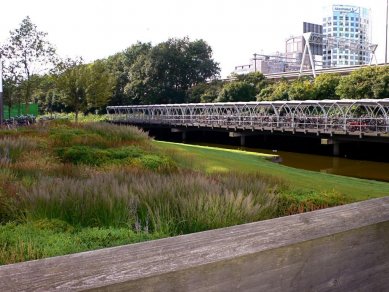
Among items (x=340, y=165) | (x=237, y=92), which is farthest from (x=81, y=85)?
(x=340, y=165)

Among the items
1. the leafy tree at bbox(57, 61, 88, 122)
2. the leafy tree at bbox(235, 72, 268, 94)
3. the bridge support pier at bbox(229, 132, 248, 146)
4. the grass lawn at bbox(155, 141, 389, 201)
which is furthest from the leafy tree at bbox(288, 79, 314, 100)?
the grass lawn at bbox(155, 141, 389, 201)

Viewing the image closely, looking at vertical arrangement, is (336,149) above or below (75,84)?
below

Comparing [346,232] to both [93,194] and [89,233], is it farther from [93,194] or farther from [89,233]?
[93,194]

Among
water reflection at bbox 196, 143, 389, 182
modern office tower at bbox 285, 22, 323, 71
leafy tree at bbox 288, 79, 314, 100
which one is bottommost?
water reflection at bbox 196, 143, 389, 182

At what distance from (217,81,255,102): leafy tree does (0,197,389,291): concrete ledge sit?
2074 inches

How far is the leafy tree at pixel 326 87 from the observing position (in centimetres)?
4538

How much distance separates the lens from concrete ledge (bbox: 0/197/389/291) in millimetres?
2381

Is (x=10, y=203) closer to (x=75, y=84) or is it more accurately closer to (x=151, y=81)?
(x=75, y=84)

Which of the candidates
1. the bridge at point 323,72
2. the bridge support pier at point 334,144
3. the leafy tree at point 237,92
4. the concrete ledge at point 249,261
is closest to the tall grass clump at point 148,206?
the concrete ledge at point 249,261

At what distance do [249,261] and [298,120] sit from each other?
34059mm

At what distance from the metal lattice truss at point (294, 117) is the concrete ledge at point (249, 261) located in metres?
24.4

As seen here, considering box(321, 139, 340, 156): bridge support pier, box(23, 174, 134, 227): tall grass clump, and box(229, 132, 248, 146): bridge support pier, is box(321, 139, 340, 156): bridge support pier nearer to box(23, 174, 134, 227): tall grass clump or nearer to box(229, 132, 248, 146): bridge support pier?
box(229, 132, 248, 146): bridge support pier

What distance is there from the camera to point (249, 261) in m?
3.08

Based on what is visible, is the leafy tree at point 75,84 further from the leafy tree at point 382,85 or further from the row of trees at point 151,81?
the leafy tree at point 382,85
